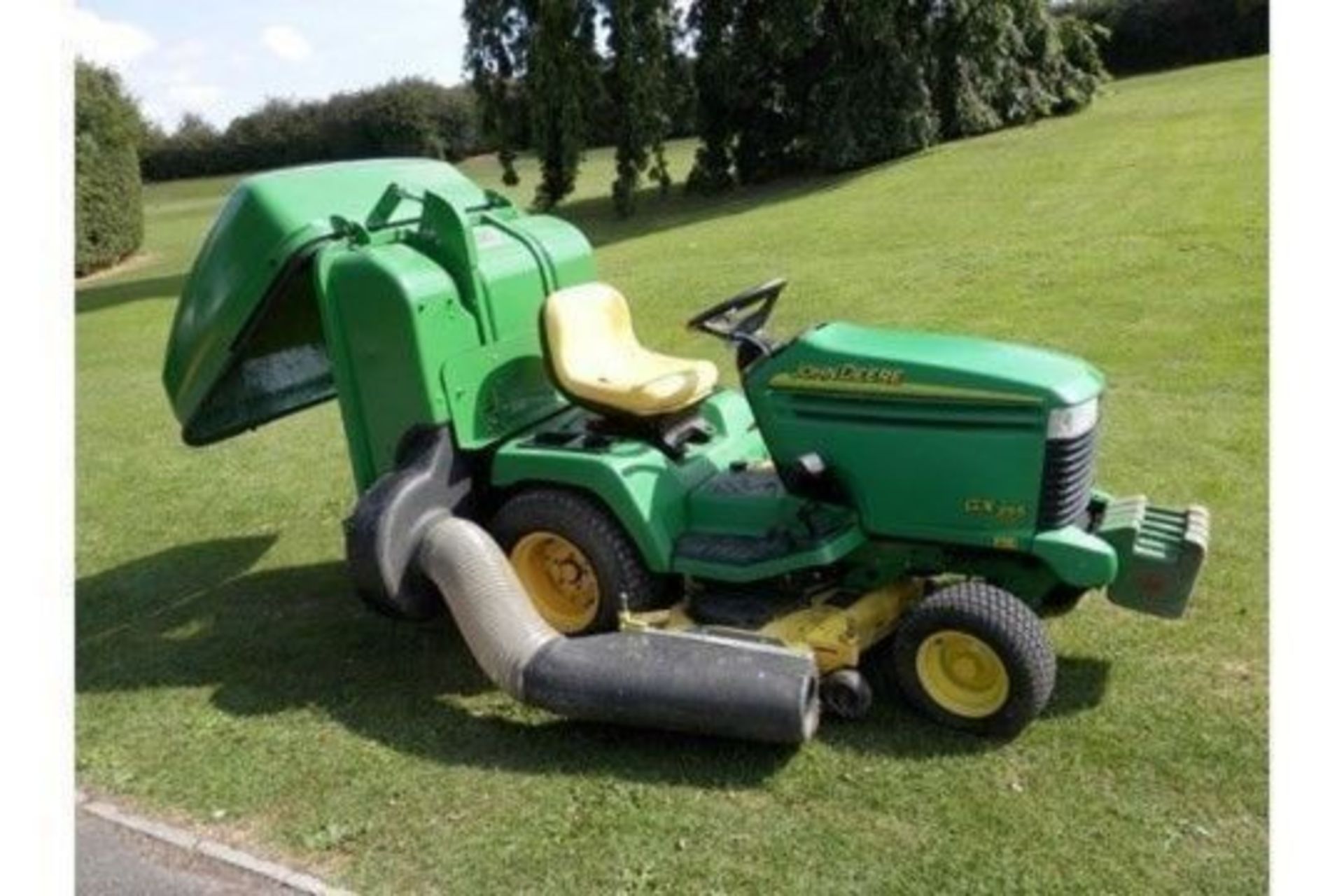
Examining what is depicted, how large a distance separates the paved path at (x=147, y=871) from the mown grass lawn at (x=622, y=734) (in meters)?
0.17

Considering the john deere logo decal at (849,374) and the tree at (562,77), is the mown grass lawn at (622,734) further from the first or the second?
the tree at (562,77)

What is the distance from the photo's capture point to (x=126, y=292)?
22516 millimetres

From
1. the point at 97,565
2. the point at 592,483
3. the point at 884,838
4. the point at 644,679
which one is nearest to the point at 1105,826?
the point at 884,838

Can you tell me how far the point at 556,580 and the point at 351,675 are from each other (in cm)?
93

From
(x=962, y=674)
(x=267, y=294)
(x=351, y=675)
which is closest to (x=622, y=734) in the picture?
(x=962, y=674)

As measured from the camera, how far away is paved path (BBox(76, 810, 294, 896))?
378 cm

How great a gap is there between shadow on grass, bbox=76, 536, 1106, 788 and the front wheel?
0.09 m

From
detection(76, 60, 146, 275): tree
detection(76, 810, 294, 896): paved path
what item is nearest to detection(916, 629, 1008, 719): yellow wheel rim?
detection(76, 810, 294, 896): paved path

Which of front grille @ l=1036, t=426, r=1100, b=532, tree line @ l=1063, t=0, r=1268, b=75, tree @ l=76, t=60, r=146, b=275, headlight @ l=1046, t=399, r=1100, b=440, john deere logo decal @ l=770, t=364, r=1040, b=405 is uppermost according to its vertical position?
tree line @ l=1063, t=0, r=1268, b=75

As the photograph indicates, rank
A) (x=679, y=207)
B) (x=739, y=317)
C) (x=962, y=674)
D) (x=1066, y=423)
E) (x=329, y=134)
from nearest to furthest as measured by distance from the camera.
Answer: (x=1066, y=423), (x=962, y=674), (x=739, y=317), (x=679, y=207), (x=329, y=134)

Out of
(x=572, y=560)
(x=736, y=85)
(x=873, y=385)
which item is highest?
(x=736, y=85)

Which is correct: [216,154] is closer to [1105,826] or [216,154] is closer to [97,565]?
[97,565]

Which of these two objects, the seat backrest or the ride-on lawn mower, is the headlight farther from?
the seat backrest

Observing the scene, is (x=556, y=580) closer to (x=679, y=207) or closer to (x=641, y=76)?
(x=641, y=76)
